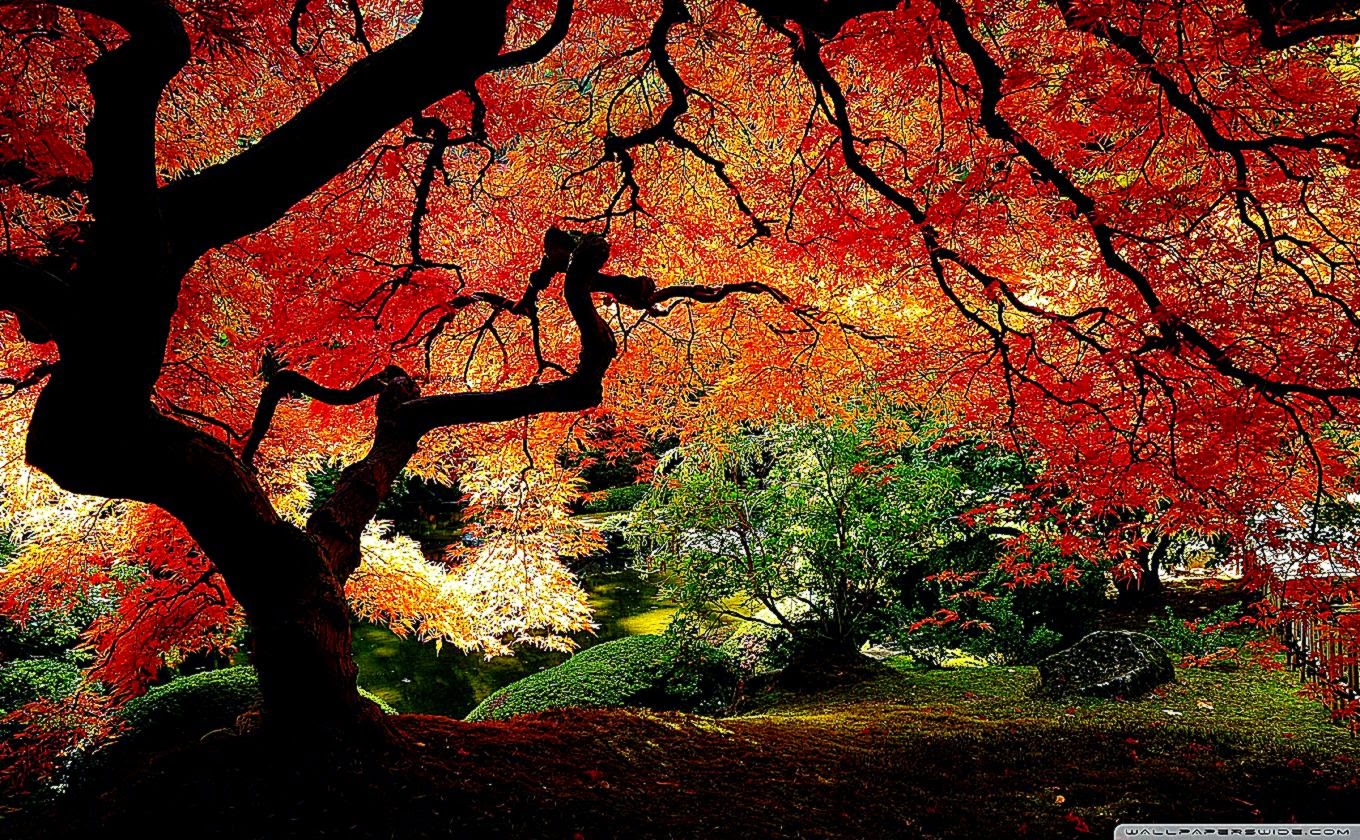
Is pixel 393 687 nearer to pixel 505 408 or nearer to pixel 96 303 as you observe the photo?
pixel 505 408

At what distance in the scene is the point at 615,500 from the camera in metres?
15.1

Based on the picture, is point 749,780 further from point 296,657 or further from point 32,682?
point 32,682

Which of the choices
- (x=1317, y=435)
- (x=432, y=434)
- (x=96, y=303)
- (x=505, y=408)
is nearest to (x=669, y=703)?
(x=432, y=434)

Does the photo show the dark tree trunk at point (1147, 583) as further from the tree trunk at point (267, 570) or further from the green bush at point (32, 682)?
the green bush at point (32, 682)

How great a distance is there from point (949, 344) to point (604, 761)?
371cm

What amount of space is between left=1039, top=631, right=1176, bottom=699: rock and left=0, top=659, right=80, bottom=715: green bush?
8.67 meters

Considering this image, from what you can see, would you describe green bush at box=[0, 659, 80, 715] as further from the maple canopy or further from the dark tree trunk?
the dark tree trunk

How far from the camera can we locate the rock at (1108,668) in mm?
5398

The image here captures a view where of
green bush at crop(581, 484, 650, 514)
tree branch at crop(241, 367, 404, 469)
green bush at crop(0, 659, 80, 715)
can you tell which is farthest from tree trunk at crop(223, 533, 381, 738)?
green bush at crop(581, 484, 650, 514)

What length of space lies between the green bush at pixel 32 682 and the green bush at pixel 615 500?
7.10m

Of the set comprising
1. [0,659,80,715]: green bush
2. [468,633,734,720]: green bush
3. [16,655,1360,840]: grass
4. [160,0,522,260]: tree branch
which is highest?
[160,0,522,260]: tree branch

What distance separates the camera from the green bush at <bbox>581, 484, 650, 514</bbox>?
13.4 metres

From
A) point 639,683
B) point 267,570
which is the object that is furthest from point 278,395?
point 639,683

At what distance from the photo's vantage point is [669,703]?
22.2ft
